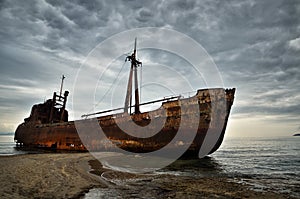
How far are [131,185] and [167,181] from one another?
1.43 m

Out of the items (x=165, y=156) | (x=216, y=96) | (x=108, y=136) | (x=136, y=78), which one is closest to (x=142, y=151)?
(x=165, y=156)

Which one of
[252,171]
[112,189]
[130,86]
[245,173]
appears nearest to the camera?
[112,189]

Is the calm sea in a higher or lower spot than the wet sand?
lower

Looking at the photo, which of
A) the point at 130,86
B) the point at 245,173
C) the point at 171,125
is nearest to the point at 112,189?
the point at 245,173

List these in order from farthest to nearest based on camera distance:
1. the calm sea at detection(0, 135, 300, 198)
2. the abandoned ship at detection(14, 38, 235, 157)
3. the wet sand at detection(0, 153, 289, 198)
A: the abandoned ship at detection(14, 38, 235, 157) < the calm sea at detection(0, 135, 300, 198) < the wet sand at detection(0, 153, 289, 198)

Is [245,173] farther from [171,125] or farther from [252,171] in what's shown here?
[171,125]

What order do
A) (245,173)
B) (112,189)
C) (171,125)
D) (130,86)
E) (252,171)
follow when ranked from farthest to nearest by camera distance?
(130,86) < (171,125) < (252,171) < (245,173) < (112,189)

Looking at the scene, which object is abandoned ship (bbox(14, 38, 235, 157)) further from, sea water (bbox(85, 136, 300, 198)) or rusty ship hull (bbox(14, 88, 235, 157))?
sea water (bbox(85, 136, 300, 198))

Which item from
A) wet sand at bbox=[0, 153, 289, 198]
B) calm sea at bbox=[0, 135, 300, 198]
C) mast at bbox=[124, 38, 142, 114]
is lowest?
calm sea at bbox=[0, 135, 300, 198]

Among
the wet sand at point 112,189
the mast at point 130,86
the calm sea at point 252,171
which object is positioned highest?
the mast at point 130,86

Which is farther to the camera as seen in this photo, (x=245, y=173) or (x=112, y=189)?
(x=245, y=173)

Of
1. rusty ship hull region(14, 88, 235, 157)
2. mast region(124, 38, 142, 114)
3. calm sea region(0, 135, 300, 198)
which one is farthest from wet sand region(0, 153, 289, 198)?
mast region(124, 38, 142, 114)

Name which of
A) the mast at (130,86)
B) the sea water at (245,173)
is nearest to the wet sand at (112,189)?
the sea water at (245,173)

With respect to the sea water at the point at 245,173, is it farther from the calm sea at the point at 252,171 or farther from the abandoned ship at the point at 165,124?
the abandoned ship at the point at 165,124
